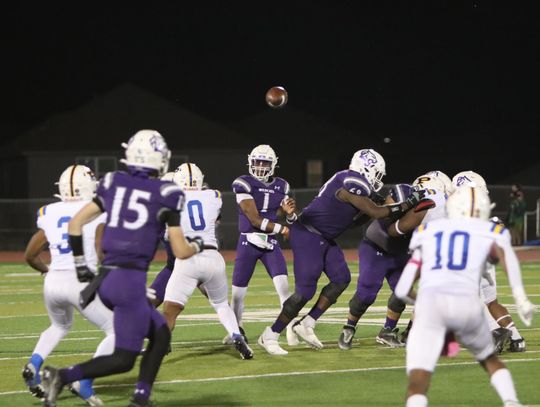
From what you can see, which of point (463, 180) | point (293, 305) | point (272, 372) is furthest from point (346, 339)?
point (463, 180)

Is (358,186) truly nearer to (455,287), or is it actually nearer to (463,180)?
(463,180)

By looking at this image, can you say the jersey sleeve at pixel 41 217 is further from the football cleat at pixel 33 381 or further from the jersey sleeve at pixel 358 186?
the jersey sleeve at pixel 358 186

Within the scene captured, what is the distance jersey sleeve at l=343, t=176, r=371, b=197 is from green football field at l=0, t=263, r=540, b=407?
54.7 inches

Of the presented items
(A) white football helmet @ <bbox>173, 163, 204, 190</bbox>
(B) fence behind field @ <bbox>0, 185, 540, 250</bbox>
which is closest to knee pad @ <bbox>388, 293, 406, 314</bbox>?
(A) white football helmet @ <bbox>173, 163, 204, 190</bbox>

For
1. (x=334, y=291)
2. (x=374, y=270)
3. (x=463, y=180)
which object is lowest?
(x=334, y=291)

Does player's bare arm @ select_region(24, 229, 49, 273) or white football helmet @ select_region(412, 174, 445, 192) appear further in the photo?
white football helmet @ select_region(412, 174, 445, 192)

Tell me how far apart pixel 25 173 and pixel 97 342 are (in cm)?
2767

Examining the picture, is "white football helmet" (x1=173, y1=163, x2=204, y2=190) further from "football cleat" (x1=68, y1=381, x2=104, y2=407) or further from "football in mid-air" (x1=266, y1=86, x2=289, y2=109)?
"football in mid-air" (x1=266, y1=86, x2=289, y2=109)

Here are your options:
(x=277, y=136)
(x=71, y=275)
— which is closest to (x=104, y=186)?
(x=71, y=275)

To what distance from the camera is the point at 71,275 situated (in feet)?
A: 26.9

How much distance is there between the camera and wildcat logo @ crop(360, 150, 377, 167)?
34.7 ft

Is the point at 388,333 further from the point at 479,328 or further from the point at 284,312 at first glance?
the point at 479,328

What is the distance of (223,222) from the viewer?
30.1 metres

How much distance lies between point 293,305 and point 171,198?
348 cm
